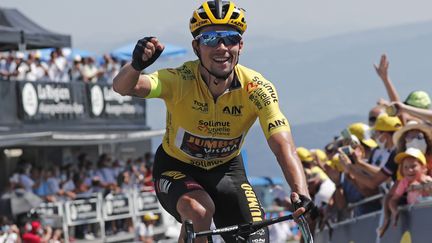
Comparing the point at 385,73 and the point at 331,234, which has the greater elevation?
the point at 385,73

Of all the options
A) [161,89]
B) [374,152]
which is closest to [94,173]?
[374,152]

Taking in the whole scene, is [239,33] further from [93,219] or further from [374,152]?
[93,219]

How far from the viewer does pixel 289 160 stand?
8508mm

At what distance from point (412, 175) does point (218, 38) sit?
307 centimetres

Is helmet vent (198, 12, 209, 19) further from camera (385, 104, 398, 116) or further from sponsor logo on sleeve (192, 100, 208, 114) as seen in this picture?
camera (385, 104, 398, 116)

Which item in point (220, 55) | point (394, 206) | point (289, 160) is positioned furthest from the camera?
point (394, 206)

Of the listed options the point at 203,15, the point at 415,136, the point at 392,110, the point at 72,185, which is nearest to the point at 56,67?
the point at 72,185

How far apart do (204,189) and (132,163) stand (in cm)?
2181

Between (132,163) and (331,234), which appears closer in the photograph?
(331,234)

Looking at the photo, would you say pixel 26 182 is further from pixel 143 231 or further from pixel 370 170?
pixel 370 170

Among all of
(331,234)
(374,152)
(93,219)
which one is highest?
(374,152)

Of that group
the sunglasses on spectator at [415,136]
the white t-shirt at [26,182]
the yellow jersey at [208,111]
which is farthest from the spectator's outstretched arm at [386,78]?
the white t-shirt at [26,182]

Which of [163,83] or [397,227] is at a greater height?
[163,83]

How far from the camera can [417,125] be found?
37.2 ft
